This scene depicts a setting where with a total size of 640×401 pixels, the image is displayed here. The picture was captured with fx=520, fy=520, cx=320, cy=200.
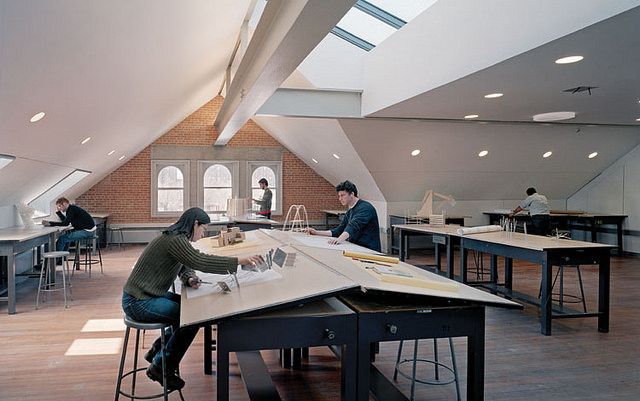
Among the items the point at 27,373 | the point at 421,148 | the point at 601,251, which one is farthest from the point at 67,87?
the point at 421,148

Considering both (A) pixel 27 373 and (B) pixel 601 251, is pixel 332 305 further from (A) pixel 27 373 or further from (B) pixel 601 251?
(B) pixel 601 251

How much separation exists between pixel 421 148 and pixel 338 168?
90.0 inches

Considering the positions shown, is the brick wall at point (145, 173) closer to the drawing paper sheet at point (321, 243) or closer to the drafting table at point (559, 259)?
the drawing paper sheet at point (321, 243)

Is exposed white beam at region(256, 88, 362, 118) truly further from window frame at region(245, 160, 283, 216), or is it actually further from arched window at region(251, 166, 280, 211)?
arched window at region(251, 166, 280, 211)

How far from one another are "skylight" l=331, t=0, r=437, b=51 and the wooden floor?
11.9 feet

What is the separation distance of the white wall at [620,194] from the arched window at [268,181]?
6834mm

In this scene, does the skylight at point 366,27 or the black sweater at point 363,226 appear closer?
the black sweater at point 363,226

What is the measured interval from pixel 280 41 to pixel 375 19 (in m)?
3.55

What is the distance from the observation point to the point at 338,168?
34.8 ft

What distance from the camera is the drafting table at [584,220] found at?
9.99 meters

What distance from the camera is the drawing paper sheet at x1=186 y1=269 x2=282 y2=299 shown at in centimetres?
270

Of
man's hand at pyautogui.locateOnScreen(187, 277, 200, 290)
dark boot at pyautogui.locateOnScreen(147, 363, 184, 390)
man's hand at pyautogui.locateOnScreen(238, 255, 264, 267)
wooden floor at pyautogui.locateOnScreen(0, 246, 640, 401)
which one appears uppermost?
man's hand at pyautogui.locateOnScreen(238, 255, 264, 267)

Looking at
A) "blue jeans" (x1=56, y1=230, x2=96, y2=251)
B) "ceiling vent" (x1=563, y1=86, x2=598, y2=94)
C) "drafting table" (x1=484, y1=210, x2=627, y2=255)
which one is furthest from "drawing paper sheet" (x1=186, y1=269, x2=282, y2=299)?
"drafting table" (x1=484, y1=210, x2=627, y2=255)

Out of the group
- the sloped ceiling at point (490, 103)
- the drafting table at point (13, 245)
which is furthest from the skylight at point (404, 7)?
the drafting table at point (13, 245)
